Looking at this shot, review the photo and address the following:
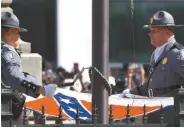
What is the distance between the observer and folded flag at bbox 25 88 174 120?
7.09 meters

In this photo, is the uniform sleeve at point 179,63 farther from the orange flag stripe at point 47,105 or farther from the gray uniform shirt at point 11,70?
the orange flag stripe at point 47,105

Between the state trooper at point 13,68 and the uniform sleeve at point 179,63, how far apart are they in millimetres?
1015

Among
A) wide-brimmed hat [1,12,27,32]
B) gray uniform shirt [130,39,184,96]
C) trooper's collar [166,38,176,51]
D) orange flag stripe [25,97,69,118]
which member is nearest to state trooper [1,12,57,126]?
wide-brimmed hat [1,12,27,32]

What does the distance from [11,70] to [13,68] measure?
34 mm

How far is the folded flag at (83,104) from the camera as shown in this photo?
7086 mm

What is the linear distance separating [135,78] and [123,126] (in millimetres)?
7200

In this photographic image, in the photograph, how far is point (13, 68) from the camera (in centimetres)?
593

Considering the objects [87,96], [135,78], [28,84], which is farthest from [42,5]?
[28,84]

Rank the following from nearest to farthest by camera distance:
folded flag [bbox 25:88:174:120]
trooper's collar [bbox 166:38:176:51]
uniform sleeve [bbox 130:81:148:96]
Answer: trooper's collar [bbox 166:38:176:51] < uniform sleeve [bbox 130:81:148:96] < folded flag [bbox 25:88:174:120]

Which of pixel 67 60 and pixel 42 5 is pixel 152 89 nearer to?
pixel 67 60

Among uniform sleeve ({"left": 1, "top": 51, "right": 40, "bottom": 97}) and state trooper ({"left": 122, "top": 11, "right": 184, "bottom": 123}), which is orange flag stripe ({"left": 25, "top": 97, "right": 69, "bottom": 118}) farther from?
uniform sleeve ({"left": 1, "top": 51, "right": 40, "bottom": 97})

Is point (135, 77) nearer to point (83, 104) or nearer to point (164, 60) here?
point (83, 104)

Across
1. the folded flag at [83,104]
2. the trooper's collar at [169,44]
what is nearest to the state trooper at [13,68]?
the trooper's collar at [169,44]

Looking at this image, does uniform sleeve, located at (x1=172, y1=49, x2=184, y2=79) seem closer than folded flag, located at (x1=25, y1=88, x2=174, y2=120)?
Yes
